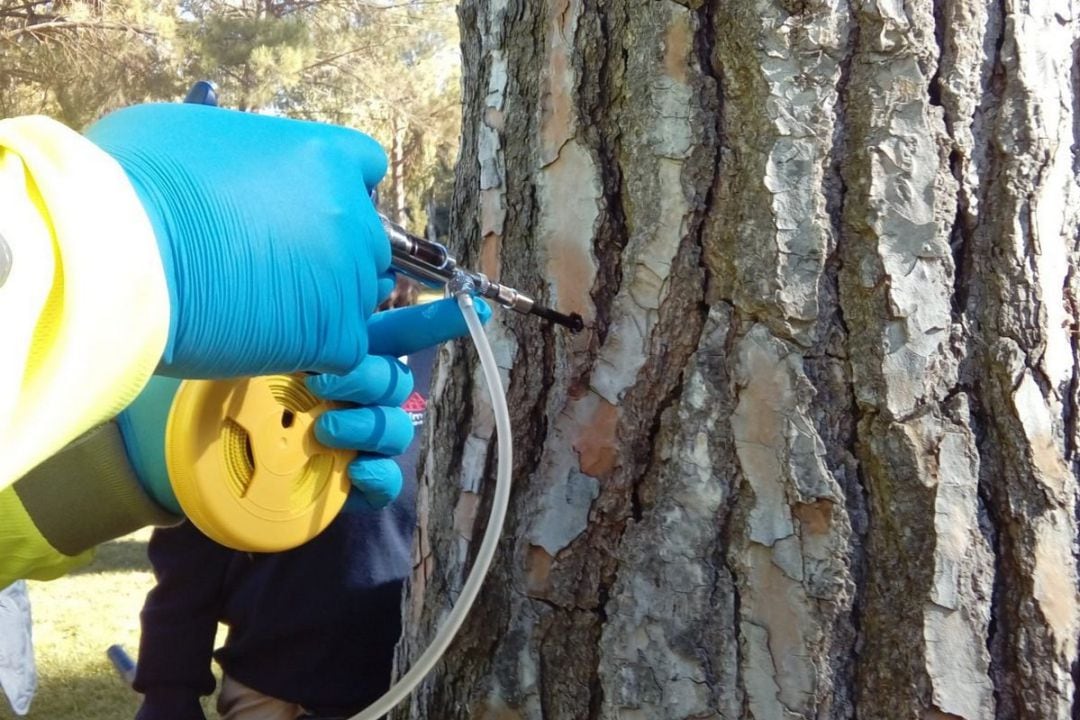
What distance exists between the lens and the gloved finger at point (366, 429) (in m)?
1.00

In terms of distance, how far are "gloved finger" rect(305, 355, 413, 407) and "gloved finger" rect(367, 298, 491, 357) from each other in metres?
0.02

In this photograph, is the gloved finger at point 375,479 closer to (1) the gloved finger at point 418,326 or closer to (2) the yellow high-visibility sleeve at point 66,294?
(1) the gloved finger at point 418,326

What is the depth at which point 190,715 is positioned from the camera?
180cm

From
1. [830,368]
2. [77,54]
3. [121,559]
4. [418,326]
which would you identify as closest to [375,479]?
[418,326]

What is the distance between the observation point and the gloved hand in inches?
38.1

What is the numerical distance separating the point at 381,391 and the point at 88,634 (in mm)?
3285

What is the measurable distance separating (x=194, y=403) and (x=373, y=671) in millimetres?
952

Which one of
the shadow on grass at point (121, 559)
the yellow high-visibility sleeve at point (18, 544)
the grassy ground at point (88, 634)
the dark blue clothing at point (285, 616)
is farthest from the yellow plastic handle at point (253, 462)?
the shadow on grass at point (121, 559)

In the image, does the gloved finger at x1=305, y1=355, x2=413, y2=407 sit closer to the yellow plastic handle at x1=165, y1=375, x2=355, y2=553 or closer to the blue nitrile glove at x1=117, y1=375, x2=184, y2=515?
the yellow plastic handle at x1=165, y1=375, x2=355, y2=553

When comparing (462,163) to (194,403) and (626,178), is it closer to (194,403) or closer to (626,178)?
(626,178)

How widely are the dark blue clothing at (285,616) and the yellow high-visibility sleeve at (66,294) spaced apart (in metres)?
1.16

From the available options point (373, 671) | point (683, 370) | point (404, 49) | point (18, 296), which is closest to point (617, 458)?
point (683, 370)

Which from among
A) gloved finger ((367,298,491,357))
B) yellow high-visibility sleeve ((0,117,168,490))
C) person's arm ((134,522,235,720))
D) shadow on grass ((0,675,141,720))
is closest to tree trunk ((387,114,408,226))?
shadow on grass ((0,675,141,720))

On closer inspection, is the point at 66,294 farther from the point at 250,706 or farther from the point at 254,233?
the point at 250,706
